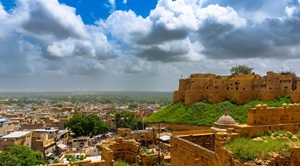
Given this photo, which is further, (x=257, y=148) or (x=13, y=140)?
(x=13, y=140)

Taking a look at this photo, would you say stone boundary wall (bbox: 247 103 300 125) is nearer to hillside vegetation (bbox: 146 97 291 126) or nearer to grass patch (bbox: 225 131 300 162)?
grass patch (bbox: 225 131 300 162)

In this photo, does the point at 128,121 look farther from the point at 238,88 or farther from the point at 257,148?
the point at 257,148

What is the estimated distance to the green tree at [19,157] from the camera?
2169cm

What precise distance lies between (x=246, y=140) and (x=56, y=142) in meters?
34.4

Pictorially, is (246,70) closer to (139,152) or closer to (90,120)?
(90,120)

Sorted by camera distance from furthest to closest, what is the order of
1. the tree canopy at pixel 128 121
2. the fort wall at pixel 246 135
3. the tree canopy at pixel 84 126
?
the tree canopy at pixel 128 121 → the tree canopy at pixel 84 126 → the fort wall at pixel 246 135

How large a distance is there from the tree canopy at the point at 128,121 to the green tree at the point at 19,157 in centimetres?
2384

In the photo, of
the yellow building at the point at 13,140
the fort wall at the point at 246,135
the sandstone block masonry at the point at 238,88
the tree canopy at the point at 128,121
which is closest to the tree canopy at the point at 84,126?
the tree canopy at the point at 128,121

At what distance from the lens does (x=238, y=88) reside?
137ft

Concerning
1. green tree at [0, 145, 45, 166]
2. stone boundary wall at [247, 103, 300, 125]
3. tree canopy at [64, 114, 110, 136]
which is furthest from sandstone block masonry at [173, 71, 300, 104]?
stone boundary wall at [247, 103, 300, 125]

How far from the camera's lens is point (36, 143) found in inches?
1302

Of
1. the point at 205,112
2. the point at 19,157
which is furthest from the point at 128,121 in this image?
the point at 19,157

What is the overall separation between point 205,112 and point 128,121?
15.5m

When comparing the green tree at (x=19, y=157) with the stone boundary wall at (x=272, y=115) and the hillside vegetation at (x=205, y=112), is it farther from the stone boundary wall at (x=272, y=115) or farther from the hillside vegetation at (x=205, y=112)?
the hillside vegetation at (x=205, y=112)
